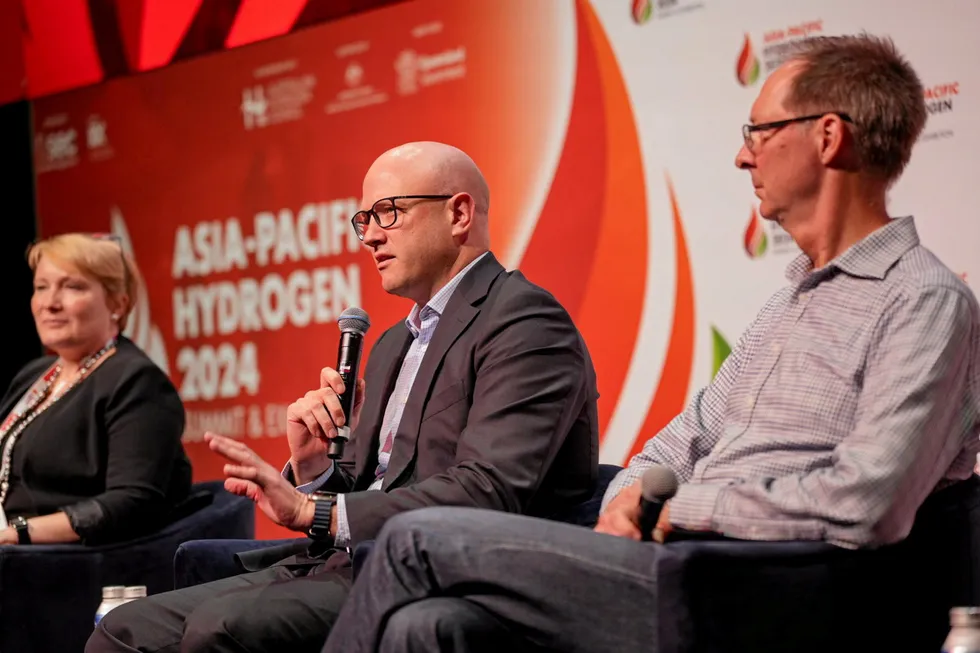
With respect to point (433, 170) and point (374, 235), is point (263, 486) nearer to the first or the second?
point (374, 235)

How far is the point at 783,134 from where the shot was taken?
2289 mm

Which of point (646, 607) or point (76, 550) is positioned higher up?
point (646, 607)

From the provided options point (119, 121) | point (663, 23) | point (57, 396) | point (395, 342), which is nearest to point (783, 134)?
point (395, 342)

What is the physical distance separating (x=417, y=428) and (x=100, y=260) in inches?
73.8

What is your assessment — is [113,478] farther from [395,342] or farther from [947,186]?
[947,186]

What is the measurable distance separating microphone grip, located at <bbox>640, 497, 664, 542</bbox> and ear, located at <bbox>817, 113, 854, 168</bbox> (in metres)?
0.72

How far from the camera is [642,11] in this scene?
4.04 m

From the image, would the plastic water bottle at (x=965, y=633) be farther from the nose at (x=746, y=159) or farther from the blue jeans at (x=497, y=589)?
the nose at (x=746, y=159)

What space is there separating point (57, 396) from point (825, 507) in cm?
284

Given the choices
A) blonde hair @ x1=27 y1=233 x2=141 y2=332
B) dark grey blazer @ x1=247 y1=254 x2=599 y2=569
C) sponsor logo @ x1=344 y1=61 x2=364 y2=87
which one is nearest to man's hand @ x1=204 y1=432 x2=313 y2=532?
dark grey blazer @ x1=247 y1=254 x2=599 y2=569

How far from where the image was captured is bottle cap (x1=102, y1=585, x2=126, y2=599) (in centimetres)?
316

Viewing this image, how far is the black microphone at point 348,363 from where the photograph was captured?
256cm

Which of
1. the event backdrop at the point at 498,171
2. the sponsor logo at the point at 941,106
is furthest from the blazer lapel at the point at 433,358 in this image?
the sponsor logo at the point at 941,106

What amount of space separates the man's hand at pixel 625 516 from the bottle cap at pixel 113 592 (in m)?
1.54
